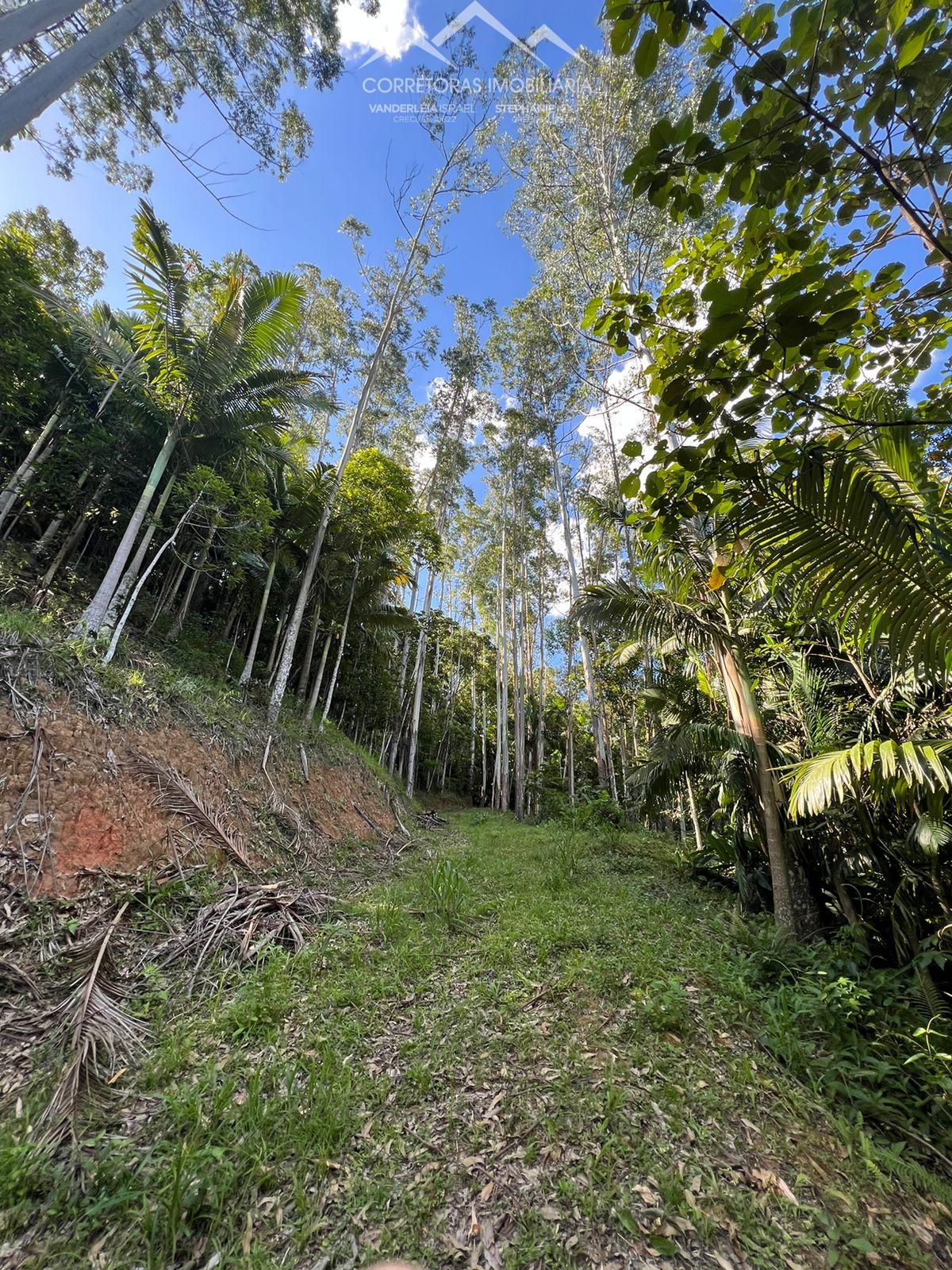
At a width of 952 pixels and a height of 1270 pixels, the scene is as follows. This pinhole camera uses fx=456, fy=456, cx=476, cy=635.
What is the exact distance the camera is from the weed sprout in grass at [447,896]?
4.22 m

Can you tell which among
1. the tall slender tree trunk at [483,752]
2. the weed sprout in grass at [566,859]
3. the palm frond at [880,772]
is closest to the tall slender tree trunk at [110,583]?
the weed sprout in grass at [566,859]

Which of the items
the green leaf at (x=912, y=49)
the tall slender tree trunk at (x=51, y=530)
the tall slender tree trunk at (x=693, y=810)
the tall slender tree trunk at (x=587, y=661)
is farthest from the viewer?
the tall slender tree trunk at (x=587, y=661)

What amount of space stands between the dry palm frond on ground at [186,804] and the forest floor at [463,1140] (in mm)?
1420

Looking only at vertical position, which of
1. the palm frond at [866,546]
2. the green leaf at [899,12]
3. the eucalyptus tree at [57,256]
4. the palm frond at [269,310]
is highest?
the eucalyptus tree at [57,256]

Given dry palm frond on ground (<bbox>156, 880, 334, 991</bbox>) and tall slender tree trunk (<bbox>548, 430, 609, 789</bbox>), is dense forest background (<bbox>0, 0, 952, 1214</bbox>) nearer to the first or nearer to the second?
tall slender tree trunk (<bbox>548, 430, 609, 789</bbox>)

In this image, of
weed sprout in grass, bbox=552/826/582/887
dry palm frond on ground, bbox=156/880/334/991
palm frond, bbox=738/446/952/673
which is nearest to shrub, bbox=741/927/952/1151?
palm frond, bbox=738/446/952/673

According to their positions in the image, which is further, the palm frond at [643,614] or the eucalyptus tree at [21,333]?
the eucalyptus tree at [21,333]

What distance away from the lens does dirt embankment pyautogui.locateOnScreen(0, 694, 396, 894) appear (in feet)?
10.7

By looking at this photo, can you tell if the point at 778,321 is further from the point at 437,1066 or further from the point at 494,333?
the point at 494,333

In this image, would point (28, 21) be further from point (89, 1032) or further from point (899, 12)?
point (89, 1032)

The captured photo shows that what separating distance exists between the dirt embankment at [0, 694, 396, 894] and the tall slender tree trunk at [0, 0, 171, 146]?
3.81 metres

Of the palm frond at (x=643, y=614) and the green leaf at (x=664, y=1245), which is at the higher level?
the palm frond at (x=643, y=614)

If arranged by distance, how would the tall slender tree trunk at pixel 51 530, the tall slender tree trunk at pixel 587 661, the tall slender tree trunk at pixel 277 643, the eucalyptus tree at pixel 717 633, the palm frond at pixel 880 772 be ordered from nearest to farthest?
the palm frond at pixel 880 772
the eucalyptus tree at pixel 717 633
the tall slender tree trunk at pixel 51 530
the tall slender tree trunk at pixel 277 643
the tall slender tree trunk at pixel 587 661

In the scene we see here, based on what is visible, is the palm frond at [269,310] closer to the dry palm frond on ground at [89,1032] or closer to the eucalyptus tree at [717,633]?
the eucalyptus tree at [717,633]
